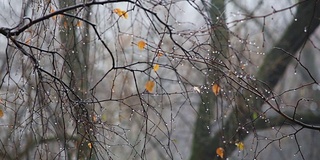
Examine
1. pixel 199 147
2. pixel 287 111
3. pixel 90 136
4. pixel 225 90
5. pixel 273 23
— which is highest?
pixel 273 23

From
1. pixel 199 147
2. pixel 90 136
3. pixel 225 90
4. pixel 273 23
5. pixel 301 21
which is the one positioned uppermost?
pixel 273 23

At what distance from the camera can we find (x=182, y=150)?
6840 millimetres

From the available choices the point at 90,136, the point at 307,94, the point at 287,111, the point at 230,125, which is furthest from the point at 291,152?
the point at 90,136

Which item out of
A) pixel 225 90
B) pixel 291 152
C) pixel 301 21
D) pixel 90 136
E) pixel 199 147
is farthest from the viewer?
pixel 291 152

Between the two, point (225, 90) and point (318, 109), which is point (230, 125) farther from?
point (225, 90)

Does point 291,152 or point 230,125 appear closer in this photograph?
point 230,125

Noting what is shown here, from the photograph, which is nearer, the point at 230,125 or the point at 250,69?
the point at 230,125

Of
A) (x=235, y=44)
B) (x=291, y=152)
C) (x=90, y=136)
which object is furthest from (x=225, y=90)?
(x=291, y=152)

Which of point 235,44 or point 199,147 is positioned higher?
point 235,44

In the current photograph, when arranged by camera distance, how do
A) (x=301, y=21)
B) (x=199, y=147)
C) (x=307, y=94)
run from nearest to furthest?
(x=301, y=21)
(x=199, y=147)
(x=307, y=94)

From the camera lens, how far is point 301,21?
4.57 m

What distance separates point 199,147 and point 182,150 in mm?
1800

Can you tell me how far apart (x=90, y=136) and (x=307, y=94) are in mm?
3827

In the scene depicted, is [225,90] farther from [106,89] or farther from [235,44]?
[106,89]
